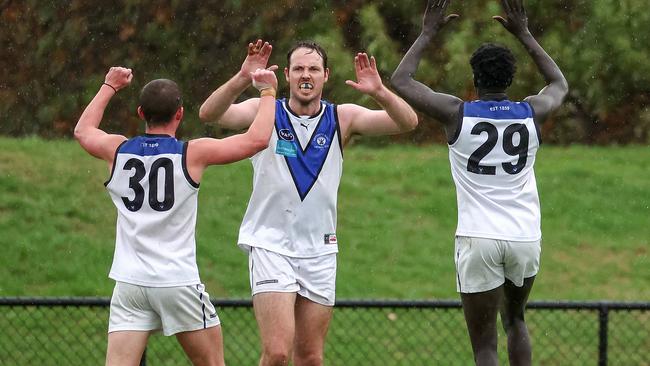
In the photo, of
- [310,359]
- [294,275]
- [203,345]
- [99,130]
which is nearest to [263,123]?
[99,130]

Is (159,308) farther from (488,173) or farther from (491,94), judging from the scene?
(491,94)

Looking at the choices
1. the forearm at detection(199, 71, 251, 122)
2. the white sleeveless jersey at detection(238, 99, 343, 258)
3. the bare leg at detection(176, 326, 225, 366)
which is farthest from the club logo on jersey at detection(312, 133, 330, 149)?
the bare leg at detection(176, 326, 225, 366)

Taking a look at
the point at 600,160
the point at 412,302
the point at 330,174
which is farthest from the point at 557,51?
the point at 330,174

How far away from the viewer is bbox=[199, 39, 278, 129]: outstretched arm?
25.2ft

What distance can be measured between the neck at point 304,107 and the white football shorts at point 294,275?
0.84m

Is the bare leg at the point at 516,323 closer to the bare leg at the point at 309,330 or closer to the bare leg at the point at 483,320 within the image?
the bare leg at the point at 483,320

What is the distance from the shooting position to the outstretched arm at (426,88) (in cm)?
737

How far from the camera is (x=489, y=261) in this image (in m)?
7.37

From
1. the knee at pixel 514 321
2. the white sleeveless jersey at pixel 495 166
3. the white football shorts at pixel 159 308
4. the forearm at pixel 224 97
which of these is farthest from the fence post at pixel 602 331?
the white football shorts at pixel 159 308

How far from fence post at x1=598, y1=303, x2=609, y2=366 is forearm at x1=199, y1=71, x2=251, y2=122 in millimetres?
3801

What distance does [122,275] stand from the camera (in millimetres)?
7195

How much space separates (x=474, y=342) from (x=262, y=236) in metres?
1.37

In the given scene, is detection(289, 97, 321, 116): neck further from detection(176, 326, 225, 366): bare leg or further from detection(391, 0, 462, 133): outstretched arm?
detection(176, 326, 225, 366): bare leg

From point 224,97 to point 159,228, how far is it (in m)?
0.99
